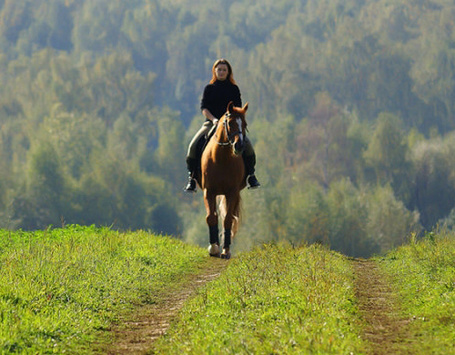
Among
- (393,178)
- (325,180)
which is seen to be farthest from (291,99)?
(393,178)

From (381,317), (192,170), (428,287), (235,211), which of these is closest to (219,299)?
(381,317)

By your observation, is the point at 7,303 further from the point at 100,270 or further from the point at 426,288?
the point at 426,288

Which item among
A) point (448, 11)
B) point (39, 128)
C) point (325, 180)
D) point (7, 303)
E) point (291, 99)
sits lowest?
point (7, 303)

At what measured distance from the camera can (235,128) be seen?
50.9 ft

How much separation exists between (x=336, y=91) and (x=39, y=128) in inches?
2129

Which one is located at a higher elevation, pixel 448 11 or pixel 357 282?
pixel 448 11

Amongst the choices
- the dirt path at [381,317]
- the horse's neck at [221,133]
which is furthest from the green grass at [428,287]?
the horse's neck at [221,133]

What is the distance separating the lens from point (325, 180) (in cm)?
10431

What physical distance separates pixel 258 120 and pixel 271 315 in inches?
4436

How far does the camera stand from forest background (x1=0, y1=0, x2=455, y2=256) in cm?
8412

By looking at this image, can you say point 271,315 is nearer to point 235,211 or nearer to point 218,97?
point 218,97

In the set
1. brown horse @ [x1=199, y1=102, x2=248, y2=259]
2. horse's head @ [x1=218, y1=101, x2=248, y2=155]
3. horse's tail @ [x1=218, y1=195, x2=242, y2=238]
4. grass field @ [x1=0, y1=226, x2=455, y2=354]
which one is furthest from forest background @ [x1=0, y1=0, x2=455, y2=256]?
grass field @ [x1=0, y1=226, x2=455, y2=354]

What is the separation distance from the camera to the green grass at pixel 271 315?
7570 millimetres

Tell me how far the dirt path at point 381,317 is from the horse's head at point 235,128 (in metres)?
3.59
